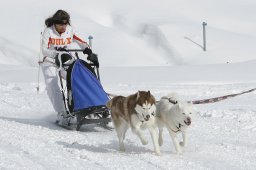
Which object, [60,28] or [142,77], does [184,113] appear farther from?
[142,77]

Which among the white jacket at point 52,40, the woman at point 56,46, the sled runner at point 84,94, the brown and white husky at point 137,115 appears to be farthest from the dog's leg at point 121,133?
the white jacket at point 52,40

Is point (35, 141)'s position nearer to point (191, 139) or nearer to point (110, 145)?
point (110, 145)

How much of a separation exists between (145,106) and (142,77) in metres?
7.20

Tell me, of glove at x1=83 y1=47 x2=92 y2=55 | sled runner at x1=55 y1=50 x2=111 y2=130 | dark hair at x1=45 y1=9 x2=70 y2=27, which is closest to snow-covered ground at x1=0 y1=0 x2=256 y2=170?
sled runner at x1=55 y1=50 x2=111 y2=130

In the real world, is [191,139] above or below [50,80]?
below

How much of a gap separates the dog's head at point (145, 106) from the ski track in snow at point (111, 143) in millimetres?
361

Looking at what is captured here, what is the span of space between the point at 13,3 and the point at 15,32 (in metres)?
3.03

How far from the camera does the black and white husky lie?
5.27 metres

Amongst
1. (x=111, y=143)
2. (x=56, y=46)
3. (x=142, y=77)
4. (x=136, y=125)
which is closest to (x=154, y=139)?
(x=136, y=125)

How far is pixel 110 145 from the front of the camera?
237 inches

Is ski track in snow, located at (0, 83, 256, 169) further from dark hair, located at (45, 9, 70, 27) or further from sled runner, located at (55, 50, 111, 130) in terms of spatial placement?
dark hair, located at (45, 9, 70, 27)

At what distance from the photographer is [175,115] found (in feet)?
17.6

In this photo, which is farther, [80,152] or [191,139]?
[191,139]

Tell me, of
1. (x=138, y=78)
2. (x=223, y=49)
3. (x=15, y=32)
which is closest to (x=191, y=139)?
(x=138, y=78)
